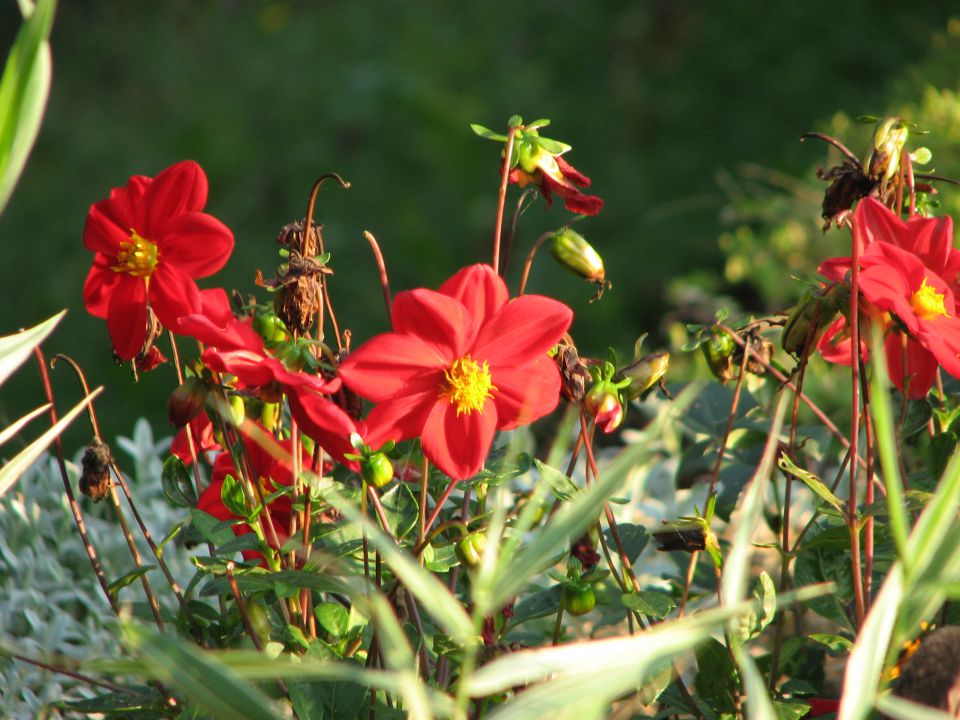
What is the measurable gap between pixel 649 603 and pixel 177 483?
337mm

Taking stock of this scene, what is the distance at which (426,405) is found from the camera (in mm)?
666

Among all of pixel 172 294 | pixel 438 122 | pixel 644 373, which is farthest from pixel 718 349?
pixel 438 122

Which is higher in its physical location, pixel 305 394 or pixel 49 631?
pixel 305 394

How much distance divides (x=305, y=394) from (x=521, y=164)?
226 millimetres

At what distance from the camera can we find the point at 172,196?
0.71 metres

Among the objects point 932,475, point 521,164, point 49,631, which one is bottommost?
point 49,631

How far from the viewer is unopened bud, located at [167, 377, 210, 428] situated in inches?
25.1

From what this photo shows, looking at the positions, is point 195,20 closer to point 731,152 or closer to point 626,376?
point 731,152

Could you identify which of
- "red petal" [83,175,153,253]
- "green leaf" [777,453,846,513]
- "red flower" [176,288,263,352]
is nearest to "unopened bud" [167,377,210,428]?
"red flower" [176,288,263,352]

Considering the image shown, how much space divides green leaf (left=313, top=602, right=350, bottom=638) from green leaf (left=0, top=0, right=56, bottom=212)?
0.32 metres

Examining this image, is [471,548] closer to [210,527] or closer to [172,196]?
[210,527]

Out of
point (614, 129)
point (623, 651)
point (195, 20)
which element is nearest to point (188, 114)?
point (195, 20)

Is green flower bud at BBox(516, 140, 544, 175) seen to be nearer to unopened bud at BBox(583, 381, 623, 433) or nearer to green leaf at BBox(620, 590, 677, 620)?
unopened bud at BBox(583, 381, 623, 433)

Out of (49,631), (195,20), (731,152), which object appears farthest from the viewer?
(195,20)
